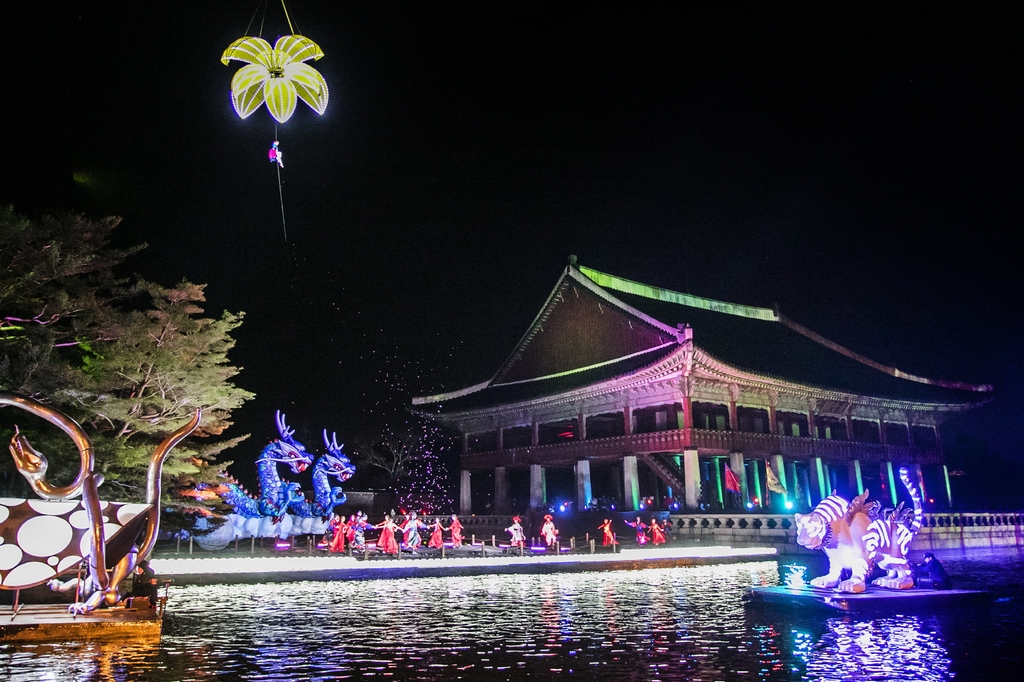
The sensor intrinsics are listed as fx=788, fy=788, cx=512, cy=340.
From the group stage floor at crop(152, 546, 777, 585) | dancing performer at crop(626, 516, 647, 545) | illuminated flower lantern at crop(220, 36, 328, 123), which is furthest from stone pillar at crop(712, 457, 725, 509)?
illuminated flower lantern at crop(220, 36, 328, 123)

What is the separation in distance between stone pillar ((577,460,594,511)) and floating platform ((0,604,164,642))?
25.4 m

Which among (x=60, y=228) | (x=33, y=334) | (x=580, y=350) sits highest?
(x=580, y=350)

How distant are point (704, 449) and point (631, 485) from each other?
130 inches

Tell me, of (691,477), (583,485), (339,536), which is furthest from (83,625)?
(583,485)

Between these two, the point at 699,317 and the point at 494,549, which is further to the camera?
the point at 699,317

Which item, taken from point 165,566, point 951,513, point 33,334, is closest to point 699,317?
point 951,513

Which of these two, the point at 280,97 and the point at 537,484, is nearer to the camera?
the point at 280,97

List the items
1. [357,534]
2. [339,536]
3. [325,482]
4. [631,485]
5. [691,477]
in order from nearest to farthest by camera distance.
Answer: [339,536], [357,534], [325,482], [691,477], [631,485]

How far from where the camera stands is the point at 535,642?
906 cm

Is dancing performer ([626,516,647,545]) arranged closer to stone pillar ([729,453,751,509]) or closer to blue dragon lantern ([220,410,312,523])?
stone pillar ([729,453,751,509])

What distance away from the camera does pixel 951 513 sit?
1059 inches

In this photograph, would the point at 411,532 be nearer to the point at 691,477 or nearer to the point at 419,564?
the point at 419,564

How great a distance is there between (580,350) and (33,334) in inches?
1067

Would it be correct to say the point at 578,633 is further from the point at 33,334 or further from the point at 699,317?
the point at 699,317
